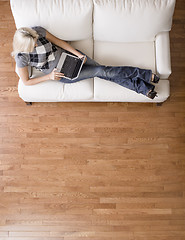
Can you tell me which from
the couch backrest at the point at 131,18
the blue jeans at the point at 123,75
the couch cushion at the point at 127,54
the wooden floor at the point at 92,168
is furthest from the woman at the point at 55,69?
the wooden floor at the point at 92,168

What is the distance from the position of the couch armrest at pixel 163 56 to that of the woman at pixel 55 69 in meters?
0.10

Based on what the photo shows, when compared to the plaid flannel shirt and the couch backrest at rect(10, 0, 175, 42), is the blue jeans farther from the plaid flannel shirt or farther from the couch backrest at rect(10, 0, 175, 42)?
the couch backrest at rect(10, 0, 175, 42)

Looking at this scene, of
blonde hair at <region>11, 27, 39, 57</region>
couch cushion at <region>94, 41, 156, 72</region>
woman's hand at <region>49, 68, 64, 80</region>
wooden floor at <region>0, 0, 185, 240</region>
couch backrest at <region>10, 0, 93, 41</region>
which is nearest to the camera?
blonde hair at <region>11, 27, 39, 57</region>

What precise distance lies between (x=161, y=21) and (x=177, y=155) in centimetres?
122

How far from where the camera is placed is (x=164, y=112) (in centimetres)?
251

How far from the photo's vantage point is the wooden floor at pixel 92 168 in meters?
2.36

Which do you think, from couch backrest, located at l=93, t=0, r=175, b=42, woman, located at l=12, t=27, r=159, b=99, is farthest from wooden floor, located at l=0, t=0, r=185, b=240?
couch backrest, located at l=93, t=0, r=175, b=42

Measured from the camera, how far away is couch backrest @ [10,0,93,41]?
6.46 ft

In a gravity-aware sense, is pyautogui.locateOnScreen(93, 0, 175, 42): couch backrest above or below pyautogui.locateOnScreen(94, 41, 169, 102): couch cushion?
above

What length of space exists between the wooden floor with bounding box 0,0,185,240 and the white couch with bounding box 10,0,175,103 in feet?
1.12

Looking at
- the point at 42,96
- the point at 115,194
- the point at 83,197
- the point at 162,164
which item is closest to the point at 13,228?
the point at 83,197

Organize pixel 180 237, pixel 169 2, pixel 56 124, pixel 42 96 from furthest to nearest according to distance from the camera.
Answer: pixel 56 124
pixel 180 237
pixel 42 96
pixel 169 2

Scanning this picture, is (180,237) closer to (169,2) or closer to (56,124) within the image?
(56,124)

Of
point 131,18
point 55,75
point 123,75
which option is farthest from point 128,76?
point 55,75
